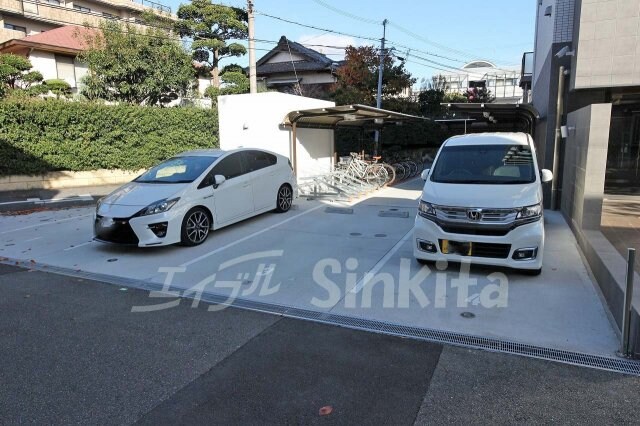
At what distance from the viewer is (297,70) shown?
30.1 m

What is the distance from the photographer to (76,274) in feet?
19.0

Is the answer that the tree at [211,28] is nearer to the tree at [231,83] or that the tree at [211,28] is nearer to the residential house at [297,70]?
the tree at [231,83]

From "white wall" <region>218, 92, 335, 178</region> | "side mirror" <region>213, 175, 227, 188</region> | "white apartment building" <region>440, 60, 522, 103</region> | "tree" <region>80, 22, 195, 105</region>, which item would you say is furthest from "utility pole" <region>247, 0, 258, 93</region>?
"white apartment building" <region>440, 60, 522, 103</region>

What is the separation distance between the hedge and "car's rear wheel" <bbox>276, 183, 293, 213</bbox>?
8.08 meters

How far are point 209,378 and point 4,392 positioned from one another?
1.38m

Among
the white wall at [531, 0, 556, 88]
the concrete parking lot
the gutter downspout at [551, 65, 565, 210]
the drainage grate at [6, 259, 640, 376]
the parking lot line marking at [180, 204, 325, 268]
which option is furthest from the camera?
the white wall at [531, 0, 556, 88]

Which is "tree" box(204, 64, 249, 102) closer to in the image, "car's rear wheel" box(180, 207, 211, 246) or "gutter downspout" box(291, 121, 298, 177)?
"gutter downspout" box(291, 121, 298, 177)

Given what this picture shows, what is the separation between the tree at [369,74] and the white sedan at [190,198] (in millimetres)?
15937

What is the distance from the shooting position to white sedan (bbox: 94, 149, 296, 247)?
6.48 m

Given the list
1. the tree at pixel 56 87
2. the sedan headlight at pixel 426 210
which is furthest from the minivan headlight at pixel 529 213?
the tree at pixel 56 87

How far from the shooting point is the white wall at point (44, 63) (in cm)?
2211

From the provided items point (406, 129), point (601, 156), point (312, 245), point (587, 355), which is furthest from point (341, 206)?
point (406, 129)

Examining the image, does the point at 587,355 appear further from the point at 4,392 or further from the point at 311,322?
the point at 4,392

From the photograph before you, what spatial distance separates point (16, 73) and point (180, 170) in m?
16.7
